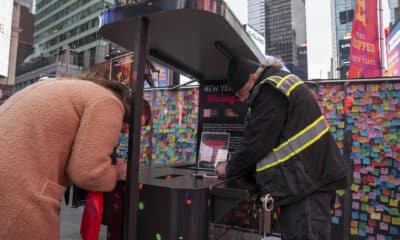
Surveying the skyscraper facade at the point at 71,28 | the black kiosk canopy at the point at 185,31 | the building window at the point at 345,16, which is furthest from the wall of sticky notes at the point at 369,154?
the skyscraper facade at the point at 71,28

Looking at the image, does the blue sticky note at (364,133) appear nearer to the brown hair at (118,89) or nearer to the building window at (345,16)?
the brown hair at (118,89)

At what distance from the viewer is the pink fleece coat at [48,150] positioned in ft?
4.03

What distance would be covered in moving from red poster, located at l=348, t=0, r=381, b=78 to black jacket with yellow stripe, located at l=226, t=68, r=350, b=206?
197 inches

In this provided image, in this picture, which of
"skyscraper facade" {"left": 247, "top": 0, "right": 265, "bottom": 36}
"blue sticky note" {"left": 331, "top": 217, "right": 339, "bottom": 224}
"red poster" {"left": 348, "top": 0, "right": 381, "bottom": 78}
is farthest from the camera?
"skyscraper facade" {"left": 247, "top": 0, "right": 265, "bottom": 36}

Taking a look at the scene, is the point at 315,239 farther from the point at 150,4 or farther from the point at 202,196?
the point at 150,4

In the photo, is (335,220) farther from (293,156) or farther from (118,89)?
(118,89)

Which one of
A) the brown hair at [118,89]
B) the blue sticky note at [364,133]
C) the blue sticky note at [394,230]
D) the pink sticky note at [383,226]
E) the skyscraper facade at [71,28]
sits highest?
the skyscraper facade at [71,28]

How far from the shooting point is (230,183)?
1.84 meters

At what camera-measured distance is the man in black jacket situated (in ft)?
5.17

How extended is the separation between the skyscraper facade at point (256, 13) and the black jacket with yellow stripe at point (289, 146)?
53.4ft

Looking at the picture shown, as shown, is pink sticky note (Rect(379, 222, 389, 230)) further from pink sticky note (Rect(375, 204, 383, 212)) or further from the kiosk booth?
the kiosk booth

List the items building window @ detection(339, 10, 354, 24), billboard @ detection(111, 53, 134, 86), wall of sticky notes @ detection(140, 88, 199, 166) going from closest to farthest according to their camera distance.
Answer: wall of sticky notes @ detection(140, 88, 199, 166) → billboard @ detection(111, 53, 134, 86) → building window @ detection(339, 10, 354, 24)

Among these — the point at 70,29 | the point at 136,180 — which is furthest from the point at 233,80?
the point at 70,29

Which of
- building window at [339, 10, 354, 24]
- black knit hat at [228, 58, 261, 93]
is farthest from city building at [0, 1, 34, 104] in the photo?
building window at [339, 10, 354, 24]
